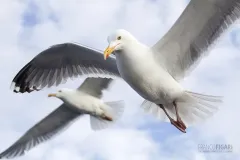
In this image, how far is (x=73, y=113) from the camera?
641cm

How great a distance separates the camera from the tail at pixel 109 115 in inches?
248

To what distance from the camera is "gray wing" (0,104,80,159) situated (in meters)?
6.38

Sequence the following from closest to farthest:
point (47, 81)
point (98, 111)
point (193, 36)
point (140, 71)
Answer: point (140, 71) < point (193, 36) < point (47, 81) < point (98, 111)

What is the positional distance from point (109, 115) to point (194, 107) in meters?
2.61

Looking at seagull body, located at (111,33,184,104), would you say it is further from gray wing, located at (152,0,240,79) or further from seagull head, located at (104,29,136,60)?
gray wing, located at (152,0,240,79)

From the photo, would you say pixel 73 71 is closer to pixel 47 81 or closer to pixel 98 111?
pixel 47 81

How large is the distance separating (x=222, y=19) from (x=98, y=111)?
9.41 feet

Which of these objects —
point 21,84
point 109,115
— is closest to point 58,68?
point 21,84

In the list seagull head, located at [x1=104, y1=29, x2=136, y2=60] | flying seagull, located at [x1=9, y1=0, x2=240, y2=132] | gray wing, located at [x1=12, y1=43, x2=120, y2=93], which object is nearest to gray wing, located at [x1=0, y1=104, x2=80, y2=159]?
gray wing, located at [x1=12, y1=43, x2=120, y2=93]

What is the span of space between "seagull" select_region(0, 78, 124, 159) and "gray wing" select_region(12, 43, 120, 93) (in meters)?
1.37

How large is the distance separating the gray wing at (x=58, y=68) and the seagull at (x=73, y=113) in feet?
4.49

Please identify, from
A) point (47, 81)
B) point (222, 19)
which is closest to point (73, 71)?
point (47, 81)

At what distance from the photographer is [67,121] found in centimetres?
641

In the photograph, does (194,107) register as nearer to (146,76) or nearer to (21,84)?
(146,76)
